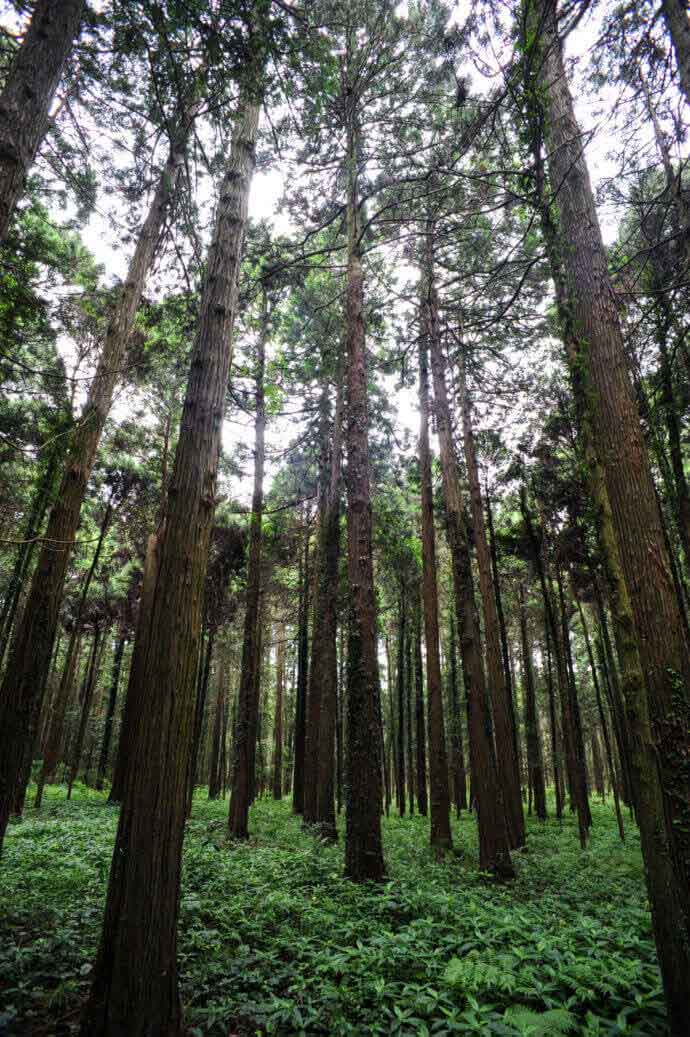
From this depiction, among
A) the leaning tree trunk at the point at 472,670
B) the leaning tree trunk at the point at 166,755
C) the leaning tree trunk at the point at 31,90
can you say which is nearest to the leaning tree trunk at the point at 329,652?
the leaning tree trunk at the point at 472,670

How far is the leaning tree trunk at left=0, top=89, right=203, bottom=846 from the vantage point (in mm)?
5164

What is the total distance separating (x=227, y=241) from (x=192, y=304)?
261cm

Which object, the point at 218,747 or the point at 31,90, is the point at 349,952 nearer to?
the point at 31,90

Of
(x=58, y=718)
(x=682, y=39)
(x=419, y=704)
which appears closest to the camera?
(x=682, y=39)

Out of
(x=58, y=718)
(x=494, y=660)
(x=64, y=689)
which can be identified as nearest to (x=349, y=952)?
(x=494, y=660)

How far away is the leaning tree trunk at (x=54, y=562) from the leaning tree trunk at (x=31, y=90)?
104 cm

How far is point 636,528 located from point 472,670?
5702 millimetres

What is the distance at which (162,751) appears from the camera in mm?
3049

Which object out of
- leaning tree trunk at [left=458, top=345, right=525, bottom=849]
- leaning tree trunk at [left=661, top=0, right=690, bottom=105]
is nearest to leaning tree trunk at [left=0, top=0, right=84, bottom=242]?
leaning tree trunk at [left=661, top=0, right=690, bottom=105]

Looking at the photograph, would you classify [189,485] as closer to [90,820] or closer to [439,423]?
[439,423]

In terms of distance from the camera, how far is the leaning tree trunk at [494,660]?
32.9ft

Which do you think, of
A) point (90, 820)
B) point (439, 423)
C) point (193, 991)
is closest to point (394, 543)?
point (439, 423)

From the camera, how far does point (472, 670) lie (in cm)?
905

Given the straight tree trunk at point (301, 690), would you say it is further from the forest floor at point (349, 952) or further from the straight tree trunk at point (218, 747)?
the forest floor at point (349, 952)
